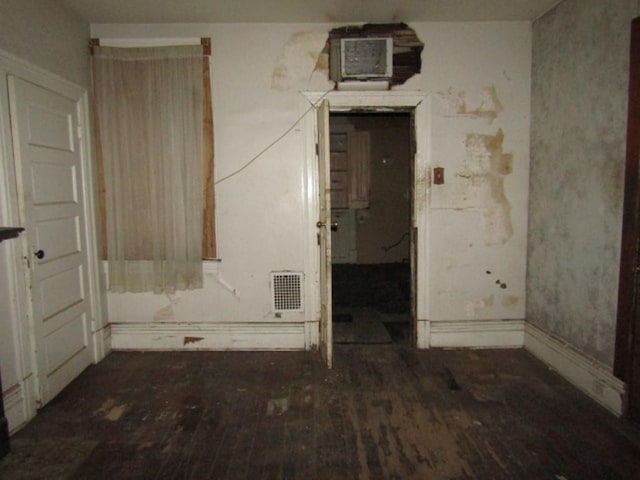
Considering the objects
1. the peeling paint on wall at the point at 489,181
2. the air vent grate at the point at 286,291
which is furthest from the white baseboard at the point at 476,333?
the air vent grate at the point at 286,291

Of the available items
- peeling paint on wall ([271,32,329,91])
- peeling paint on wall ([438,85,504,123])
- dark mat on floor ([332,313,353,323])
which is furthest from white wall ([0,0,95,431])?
peeling paint on wall ([438,85,504,123])

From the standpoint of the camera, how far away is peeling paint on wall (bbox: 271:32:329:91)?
11.2 feet

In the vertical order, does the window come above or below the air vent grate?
above

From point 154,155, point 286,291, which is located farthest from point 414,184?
point 154,155

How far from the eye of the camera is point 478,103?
137 inches

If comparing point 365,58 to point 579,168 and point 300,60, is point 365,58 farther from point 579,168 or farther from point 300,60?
point 579,168

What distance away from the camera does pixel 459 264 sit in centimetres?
360

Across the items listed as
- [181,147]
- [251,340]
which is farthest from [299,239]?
[181,147]

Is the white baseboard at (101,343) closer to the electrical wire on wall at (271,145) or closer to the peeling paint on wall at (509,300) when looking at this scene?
the electrical wire on wall at (271,145)

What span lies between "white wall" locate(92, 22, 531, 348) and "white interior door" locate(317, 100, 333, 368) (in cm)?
32

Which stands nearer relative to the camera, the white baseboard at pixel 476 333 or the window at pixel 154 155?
the window at pixel 154 155

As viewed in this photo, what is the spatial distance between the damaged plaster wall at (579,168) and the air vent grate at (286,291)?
193 centimetres

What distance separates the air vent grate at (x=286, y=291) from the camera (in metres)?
3.60

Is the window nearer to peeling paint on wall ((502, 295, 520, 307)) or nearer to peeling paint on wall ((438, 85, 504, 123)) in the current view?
peeling paint on wall ((438, 85, 504, 123))
